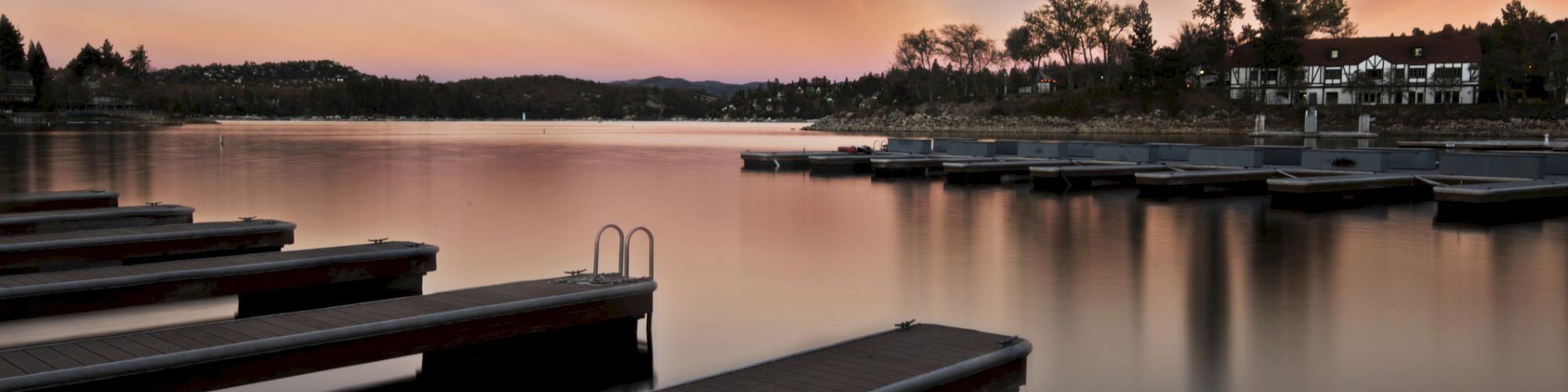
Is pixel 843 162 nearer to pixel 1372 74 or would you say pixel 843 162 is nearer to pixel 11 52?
pixel 1372 74

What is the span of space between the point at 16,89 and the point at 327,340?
15551 cm

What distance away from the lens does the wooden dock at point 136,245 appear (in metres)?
12.1

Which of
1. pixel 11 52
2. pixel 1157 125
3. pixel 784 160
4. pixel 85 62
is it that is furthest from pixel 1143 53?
pixel 85 62

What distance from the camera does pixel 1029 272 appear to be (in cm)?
1535

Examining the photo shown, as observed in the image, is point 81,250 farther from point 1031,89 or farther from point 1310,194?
point 1031,89

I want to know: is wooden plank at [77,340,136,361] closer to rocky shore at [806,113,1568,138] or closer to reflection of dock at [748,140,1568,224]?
reflection of dock at [748,140,1568,224]

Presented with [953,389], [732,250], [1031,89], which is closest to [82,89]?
[1031,89]

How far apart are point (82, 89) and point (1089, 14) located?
5308 inches

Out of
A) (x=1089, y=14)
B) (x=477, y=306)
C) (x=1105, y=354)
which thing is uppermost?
(x=1089, y=14)

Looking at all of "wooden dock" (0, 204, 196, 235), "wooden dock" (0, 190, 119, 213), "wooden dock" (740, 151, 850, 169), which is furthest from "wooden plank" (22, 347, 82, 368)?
"wooden dock" (740, 151, 850, 169)

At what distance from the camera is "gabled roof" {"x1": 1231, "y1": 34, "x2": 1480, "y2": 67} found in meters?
94.6

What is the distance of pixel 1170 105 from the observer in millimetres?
101875

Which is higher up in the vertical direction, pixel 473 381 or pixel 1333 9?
pixel 1333 9

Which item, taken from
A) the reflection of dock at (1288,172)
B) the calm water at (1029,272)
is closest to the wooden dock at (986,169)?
the reflection of dock at (1288,172)
